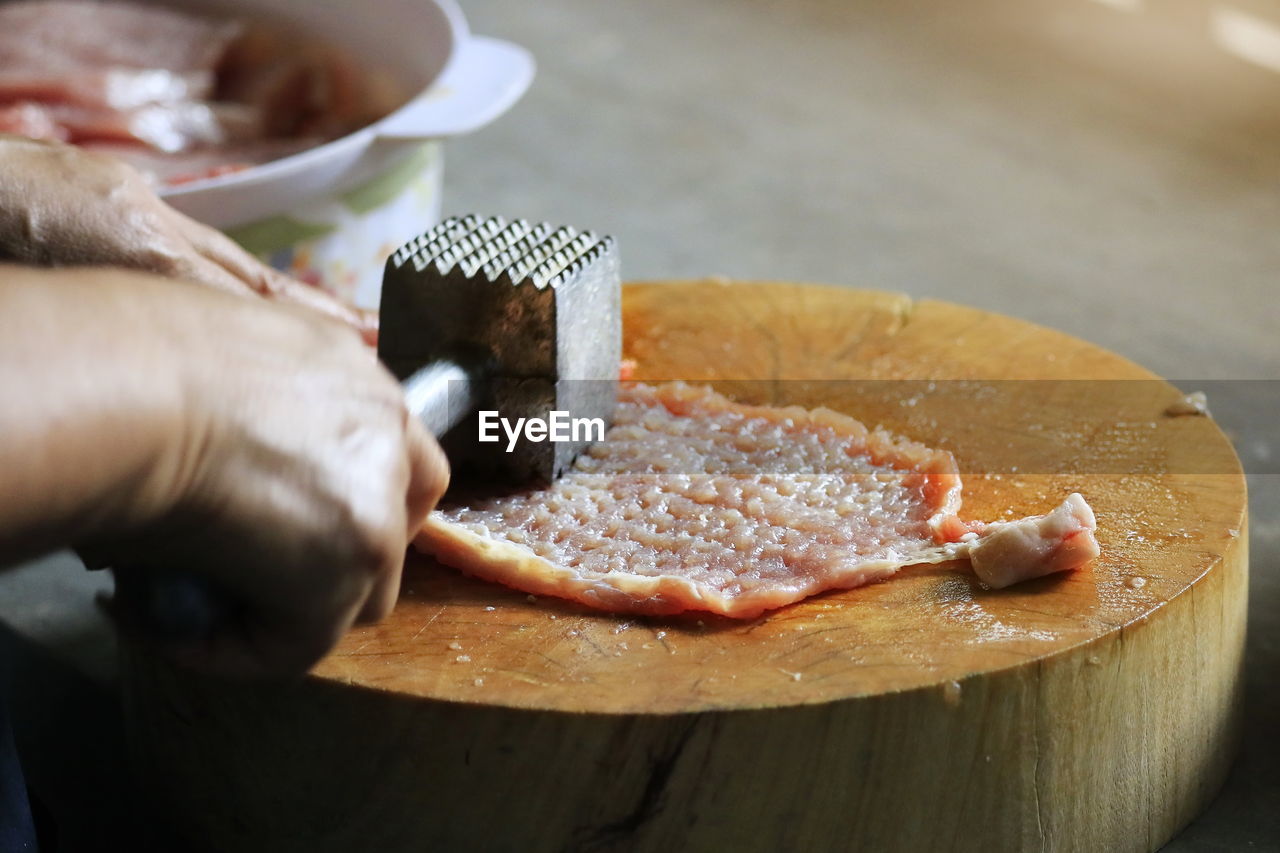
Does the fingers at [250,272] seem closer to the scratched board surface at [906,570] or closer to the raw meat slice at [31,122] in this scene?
the scratched board surface at [906,570]

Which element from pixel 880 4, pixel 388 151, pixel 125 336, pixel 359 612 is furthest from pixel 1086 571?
pixel 880 4

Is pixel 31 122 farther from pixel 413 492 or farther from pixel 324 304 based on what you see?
pixel 413 492

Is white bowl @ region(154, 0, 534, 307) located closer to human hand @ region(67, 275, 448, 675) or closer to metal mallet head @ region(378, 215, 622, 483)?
metal mallet head @ region(378, 215, 622, 483)

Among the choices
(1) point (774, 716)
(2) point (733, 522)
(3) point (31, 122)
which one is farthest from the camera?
(3) point (31, 122)

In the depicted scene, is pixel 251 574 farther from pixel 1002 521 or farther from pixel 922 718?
pixel 1002 521

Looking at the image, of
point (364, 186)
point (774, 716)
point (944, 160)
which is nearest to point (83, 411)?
point (774, 716)

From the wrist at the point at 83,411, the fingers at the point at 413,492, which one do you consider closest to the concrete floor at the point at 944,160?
the fingers at the point at 413,492
